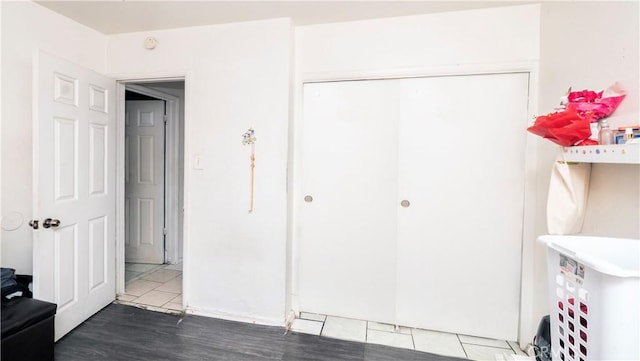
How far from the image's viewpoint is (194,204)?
91.5 inches

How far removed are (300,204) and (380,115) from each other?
92 centimetres

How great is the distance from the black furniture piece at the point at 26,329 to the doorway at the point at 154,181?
1640 mm

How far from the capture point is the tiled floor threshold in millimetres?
1944

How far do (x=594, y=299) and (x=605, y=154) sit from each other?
0.66 meters

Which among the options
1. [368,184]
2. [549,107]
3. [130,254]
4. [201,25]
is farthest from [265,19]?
[130,254]

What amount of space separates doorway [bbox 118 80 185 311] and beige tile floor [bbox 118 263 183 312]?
0.12ft

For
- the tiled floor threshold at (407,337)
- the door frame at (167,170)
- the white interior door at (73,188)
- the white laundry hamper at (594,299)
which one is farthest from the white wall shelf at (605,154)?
the white interior door at (73,188)

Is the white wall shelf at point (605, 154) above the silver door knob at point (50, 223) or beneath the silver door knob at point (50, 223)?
above

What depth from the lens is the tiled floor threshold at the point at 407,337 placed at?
1944 millimetres

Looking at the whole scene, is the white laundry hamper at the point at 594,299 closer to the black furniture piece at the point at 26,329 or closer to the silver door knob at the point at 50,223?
Result: the black furniture piece at the point at 26,329

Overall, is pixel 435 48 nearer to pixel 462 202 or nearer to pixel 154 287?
pixel 462 202

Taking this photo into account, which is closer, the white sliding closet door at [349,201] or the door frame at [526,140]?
the door frame at [526,140]

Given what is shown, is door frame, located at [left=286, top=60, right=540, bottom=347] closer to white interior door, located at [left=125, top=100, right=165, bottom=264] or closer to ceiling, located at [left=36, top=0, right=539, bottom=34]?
ceiling, located at [left=36, top=0, right=539, bottom=34]

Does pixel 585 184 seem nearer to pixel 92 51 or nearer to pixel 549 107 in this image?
A: pixel 549 107
